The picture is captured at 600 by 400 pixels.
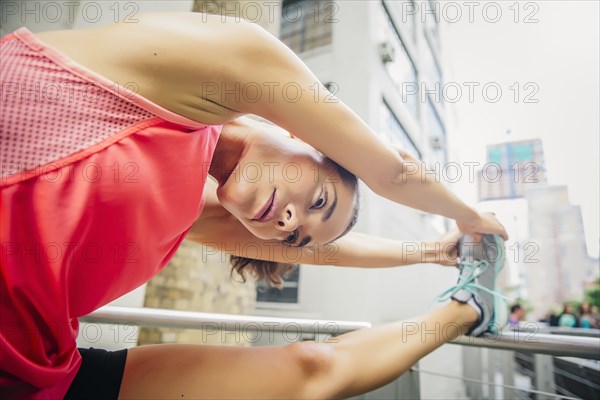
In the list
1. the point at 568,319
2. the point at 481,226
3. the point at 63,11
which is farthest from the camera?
the point at 568,319

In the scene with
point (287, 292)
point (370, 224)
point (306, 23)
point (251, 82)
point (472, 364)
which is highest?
point (306, 23)

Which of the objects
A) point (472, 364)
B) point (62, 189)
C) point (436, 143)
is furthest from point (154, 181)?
point (472, 364)

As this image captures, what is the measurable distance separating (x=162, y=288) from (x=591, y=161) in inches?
78.9

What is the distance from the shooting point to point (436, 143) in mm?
1874

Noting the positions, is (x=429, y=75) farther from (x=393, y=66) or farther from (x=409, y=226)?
(x=409, y=226)

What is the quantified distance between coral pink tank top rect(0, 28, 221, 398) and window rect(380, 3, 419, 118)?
3.90ft

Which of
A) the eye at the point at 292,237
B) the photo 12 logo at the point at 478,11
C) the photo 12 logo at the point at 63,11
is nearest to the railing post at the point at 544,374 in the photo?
the photo 12 logo at the point at 478,11

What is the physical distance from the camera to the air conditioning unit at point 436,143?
5.94ft

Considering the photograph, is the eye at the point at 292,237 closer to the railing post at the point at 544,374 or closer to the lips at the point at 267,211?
the lips at the point at 267,211

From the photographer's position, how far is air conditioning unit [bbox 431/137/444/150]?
1812 mm

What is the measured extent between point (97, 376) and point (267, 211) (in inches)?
15.2

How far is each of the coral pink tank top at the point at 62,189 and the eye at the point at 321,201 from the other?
0.28 metres

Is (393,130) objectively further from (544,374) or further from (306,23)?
(544,374)

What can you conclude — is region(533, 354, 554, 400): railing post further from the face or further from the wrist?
the face
